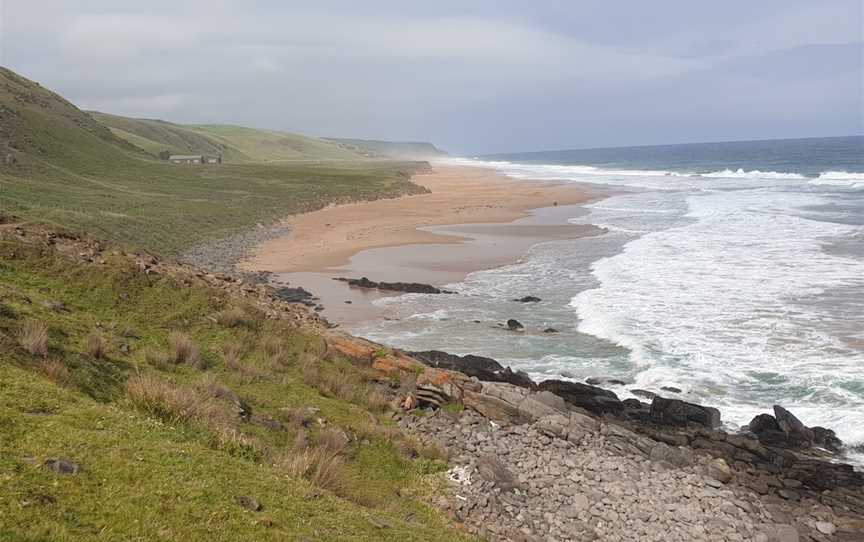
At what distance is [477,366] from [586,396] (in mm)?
3317

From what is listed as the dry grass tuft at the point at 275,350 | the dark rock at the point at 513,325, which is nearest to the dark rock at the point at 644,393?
the dark rock at the point at 513,325

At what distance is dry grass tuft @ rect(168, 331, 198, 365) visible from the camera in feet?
40.9

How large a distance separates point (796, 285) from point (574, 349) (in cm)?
1250

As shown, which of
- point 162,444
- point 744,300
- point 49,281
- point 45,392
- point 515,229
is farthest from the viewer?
point 515,229

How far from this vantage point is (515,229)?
48.3 metres

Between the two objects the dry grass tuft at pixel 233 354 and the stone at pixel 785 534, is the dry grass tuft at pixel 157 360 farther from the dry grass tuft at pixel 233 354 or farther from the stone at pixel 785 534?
the stone at pixel 785 534

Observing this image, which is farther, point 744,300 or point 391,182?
point 391,182

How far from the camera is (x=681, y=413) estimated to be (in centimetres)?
1469

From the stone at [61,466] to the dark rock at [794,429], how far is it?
13968 mm

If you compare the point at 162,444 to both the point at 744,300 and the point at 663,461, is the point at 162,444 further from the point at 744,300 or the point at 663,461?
the point at 744,300

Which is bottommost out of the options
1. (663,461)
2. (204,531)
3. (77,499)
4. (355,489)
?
(663,461)

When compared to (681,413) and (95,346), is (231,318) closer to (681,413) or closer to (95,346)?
(95,346)

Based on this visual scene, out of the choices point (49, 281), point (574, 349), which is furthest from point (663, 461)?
point (49, 281)

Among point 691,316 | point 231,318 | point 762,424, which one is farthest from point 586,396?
point 231,318
